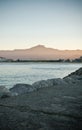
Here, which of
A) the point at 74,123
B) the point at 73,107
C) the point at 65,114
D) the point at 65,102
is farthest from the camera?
the point at 65,102

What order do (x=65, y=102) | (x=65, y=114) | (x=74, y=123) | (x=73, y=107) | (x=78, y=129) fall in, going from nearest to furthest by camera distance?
(x=78, y=129)
(x=74, y=123)
(x=65, y=114)
(x=73, y=107)
(x=65, y=102)

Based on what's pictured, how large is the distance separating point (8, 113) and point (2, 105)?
2.54 ft

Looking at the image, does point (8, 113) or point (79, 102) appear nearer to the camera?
point (8, 113)

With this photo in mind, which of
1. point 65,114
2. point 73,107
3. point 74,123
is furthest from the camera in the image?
point 73,107

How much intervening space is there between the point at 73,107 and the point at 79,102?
0.60 m

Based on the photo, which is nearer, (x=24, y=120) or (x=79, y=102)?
(x=24, y=120)

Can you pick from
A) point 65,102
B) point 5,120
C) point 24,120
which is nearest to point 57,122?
point 24,120

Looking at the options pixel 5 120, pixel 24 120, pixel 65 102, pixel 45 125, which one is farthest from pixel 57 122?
pixel 65 102

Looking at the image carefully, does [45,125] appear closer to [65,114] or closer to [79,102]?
[65,114]

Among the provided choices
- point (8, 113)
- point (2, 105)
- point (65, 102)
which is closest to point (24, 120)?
point (8, 113)

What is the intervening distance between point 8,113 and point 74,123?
1.33 metres

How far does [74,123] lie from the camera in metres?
3.84

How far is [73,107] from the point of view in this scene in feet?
16.3

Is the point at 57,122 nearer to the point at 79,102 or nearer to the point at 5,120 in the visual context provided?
the point at 5,120
